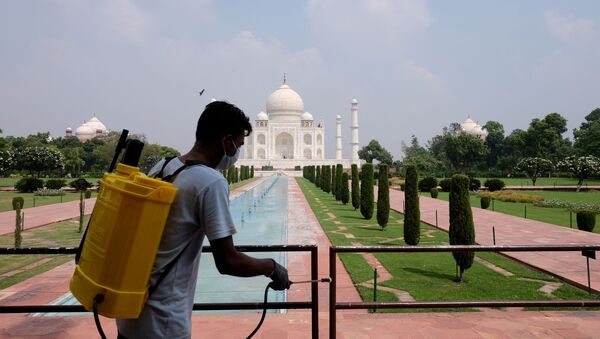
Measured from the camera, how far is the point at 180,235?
4.03 ft

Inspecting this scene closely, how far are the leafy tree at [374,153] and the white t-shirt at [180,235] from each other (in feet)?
173

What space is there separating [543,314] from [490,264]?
10.4 ft

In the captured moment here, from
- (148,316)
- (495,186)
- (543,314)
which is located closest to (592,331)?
(543,314)

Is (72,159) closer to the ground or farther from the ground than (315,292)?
farther from the ground

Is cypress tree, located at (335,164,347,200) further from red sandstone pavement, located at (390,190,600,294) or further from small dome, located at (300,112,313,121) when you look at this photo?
small dome, located at (300,112,313,121)

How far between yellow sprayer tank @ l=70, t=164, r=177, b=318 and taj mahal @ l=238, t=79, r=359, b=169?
51640mm

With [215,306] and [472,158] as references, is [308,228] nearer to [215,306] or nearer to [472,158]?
[215,306]

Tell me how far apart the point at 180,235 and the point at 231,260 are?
6.2 inches

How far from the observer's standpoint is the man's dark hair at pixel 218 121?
1352mm

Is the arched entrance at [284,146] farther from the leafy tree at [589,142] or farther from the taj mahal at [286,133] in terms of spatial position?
the leafy tree at [589,142]

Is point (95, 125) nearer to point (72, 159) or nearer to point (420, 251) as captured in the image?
point (72, 159)

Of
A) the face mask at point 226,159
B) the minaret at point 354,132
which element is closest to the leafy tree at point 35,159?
the face mask at point 226,159

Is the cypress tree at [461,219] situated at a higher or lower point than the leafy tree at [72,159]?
lower

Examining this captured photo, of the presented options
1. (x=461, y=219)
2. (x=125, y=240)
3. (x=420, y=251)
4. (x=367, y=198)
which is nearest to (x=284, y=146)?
(x=367, y=198)
